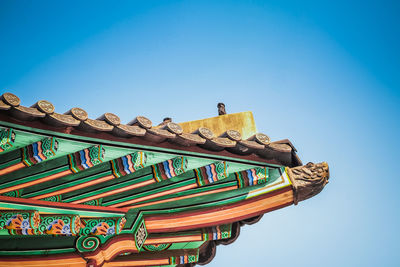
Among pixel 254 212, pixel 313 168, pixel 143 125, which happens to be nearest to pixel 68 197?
pixel 143 125

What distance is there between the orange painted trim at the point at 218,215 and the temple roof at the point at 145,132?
51 centimetres

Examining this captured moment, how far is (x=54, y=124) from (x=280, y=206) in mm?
3199

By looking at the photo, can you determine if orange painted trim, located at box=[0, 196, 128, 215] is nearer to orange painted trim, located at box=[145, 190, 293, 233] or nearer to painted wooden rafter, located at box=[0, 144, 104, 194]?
painted wooden rafter, located at box=[0, 144, 104, 194]

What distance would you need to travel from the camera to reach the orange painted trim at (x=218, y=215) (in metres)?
6.43

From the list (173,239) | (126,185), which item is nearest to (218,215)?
(173,239)

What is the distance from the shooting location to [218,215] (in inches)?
260

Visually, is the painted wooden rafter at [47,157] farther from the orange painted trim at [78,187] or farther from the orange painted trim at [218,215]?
the orange painted trim at [218,215]

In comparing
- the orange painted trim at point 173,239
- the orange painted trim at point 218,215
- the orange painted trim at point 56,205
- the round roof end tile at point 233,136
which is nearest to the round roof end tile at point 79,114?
the orange painted trim at point 56,205

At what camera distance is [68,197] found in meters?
5.82

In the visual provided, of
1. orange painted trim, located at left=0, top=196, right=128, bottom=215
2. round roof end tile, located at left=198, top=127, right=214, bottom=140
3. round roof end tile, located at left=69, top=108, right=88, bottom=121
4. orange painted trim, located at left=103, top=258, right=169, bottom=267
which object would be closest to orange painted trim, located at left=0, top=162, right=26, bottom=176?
orange painted trim, located at left=0, top=196, right=128, bottom=215

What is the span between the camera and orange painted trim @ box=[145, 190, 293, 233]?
6.43 m

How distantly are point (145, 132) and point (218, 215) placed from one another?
1980mm

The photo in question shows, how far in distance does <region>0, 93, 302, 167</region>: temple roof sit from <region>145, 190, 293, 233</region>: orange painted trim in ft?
1.68

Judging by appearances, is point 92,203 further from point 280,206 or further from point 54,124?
point 280,206
